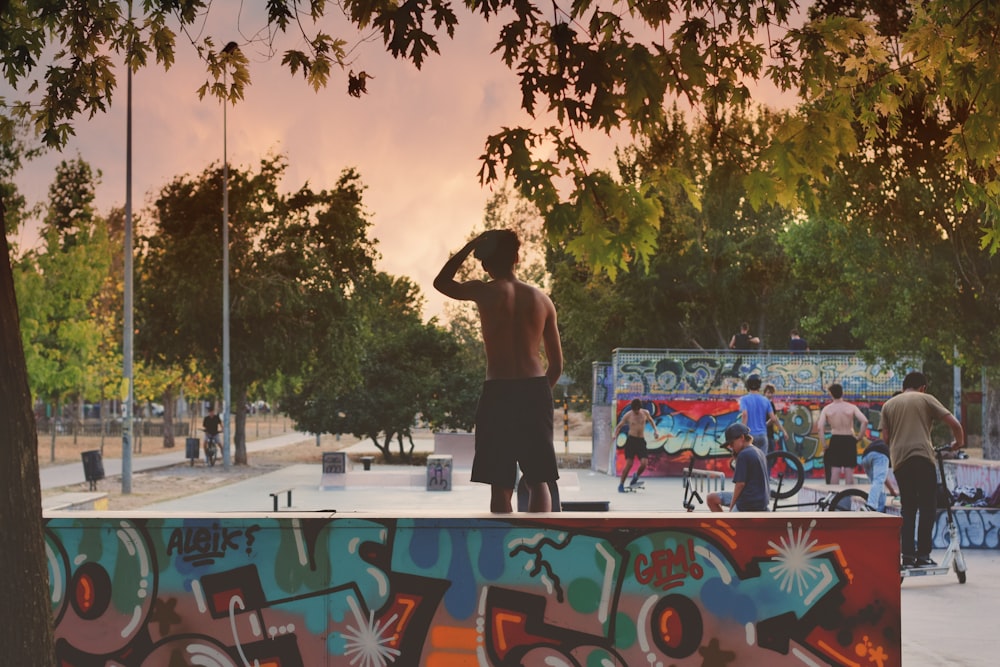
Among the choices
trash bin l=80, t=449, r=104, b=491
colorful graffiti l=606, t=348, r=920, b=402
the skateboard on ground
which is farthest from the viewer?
colorful graffiti l=606, t=348, r=920, b=402

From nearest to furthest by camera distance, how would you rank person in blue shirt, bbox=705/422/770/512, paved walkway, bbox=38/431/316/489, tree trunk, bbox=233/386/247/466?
person in blue shirt, bbox=705/422/770/512 < paved walkway, bbox=38/431/316/489 < tree trunk, bbox=233/386/247/466

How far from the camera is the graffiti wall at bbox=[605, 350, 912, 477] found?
3269 centimetres

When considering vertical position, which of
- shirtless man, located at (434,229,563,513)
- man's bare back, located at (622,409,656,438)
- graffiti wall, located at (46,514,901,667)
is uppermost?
shirtless man, located at (434,229,563,513)

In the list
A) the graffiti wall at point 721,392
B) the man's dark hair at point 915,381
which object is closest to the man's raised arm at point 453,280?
the man's dark hair at point 915,381

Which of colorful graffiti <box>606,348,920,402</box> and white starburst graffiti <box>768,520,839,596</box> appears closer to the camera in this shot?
white starburst graffiti <box>768,520,839,596</box>

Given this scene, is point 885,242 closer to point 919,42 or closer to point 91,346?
point 919,42

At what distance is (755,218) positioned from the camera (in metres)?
45.8

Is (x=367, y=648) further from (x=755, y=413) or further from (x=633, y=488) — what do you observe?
(x=633, y=488)

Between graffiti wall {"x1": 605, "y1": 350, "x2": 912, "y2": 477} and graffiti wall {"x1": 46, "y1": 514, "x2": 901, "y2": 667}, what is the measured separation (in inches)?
1057

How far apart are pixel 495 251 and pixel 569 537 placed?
1504 mm

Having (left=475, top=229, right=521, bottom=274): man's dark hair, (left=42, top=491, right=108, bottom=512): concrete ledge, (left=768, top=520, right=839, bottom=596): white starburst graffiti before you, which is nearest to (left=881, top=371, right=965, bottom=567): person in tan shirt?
(left=768, top=520, right=839, bottom=596): white starburst graffiti

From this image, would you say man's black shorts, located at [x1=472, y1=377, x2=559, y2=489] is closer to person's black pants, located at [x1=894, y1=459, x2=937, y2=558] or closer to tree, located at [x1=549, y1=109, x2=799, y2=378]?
person's black pants, located at [x1=894, y1=459, x2=937, y2=558]

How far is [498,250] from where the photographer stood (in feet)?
20.1

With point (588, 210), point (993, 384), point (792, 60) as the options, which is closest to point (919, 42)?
point (792, 60)
